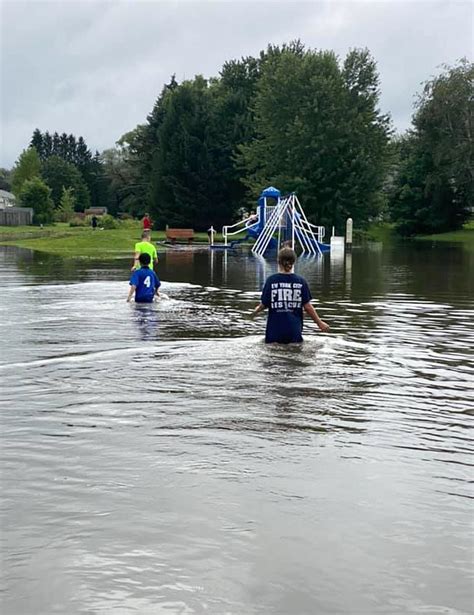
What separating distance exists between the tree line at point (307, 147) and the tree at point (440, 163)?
0.40ft

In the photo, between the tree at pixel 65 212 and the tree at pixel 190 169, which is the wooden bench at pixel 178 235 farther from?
the tree at pixel 65 212

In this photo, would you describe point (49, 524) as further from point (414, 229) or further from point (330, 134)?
point (414, 229)

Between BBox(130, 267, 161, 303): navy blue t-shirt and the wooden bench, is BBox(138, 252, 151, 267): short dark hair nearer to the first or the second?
BBox(130, 267, 161, 303): navy blue t-shirt

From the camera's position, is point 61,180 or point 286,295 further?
point 61,180

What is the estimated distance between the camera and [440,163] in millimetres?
73688

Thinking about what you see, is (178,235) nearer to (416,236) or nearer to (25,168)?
(416,236)

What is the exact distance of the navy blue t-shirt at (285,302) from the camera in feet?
35.6

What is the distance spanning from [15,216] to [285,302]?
8153 centimetres

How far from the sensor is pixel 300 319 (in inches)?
446

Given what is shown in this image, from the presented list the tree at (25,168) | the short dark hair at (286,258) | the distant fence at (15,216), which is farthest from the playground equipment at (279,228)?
the tree at (25,168)

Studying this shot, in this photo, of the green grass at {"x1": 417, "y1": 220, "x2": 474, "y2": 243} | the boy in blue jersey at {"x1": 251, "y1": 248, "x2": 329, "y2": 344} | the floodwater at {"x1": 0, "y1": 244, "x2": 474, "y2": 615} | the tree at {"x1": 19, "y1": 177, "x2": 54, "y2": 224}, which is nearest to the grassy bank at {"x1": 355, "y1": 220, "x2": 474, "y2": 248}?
the green grass at {"x1": 417, "y1": 220, "x2": 474, "y2": 243}

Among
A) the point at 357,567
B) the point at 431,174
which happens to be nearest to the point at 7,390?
the point at 357,567

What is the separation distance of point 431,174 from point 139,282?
63.1 meters

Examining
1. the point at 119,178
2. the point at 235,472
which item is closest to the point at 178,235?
the point at 235,472
